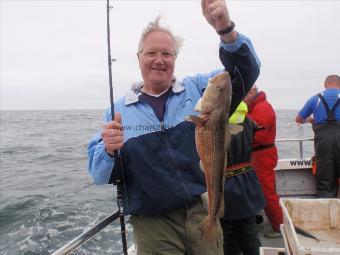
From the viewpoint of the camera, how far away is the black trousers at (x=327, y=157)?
6688 mm

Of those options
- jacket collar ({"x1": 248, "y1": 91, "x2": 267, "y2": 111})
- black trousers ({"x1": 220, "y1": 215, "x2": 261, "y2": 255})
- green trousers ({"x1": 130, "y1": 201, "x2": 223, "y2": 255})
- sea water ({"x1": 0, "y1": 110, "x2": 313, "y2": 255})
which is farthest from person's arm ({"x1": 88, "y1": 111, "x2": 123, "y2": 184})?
jacket collar ({"x1": 248, "y1": 91, "x2": 267, "y2": 111})

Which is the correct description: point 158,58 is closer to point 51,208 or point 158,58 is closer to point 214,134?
point 214,134

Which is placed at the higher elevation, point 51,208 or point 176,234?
point 176,234

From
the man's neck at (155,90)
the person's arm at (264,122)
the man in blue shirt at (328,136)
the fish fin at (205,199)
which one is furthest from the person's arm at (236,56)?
the man in blue shirt at (328,136)

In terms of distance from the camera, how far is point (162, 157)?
3047 millimetres

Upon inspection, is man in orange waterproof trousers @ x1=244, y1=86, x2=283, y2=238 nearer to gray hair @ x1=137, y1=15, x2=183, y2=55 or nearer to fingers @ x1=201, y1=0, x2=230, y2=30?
gray hair @ x1=137, y1=15, x2=183, y2=55

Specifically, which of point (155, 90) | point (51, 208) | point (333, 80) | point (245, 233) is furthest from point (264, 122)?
point (51, 208)

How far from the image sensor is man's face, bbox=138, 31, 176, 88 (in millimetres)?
3061

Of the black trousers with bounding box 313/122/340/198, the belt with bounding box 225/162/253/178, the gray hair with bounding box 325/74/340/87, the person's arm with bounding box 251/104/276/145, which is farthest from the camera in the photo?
the gray hair with bounding box 325/74/340/87

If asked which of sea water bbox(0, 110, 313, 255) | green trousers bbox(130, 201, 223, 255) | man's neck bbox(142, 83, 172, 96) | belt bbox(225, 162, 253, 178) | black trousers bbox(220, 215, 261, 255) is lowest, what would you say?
sea water bbox(0, 110, 313, 255)

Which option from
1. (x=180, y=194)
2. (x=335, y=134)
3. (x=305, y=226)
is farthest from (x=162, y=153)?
(x=335, y=134)

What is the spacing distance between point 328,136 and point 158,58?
4656 millimetres

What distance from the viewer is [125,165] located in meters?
3.18

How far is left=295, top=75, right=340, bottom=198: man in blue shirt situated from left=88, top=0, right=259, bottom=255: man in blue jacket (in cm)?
415
